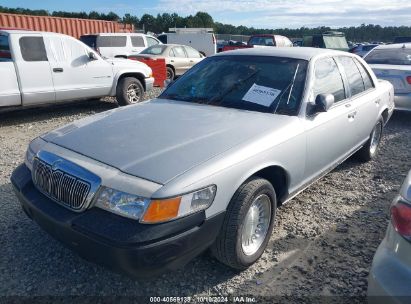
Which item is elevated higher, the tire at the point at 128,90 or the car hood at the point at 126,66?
the car hood at the point at 126,66

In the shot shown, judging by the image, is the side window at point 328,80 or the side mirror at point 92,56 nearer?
the side window at point 328,80

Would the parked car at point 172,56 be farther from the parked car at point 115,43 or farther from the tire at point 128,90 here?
the tire at point 128,90

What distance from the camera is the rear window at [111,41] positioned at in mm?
14039

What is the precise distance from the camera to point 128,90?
8.49 meters

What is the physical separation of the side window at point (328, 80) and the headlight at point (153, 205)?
5.93 ft

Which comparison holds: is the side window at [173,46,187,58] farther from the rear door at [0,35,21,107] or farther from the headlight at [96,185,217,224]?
the headlight at [96,185,217,224]

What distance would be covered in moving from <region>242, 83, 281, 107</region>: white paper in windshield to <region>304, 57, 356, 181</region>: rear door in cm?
36

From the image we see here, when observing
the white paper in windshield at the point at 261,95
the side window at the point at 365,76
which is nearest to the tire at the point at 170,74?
the side window at the point at 365,76

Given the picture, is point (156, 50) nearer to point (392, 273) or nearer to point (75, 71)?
point (75, 71)

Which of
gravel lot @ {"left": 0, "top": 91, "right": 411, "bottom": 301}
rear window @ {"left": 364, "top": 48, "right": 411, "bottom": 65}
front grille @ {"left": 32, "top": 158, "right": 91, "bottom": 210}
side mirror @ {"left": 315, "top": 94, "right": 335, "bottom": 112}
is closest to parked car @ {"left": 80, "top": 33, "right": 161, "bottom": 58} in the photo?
rear window @ {"left": 364, "top": 48, "right": 411, "bottom": 65}

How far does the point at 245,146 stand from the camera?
254cm

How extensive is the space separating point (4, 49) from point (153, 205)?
610 centimetres

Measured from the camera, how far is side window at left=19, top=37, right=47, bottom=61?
21.6 feet

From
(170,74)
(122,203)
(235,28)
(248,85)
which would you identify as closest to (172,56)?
(170,74)
